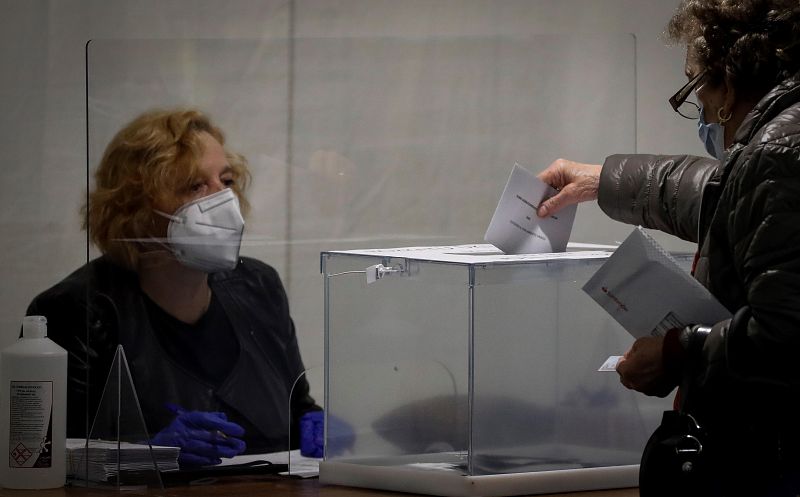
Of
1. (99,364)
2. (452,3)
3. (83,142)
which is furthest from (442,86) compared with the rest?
(99,364)

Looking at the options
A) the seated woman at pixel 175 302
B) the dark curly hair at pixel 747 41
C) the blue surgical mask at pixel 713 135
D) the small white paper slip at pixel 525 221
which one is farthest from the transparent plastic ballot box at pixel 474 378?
the dark curly hair at pixel 747 41

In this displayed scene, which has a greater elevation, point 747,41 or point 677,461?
point 747,41

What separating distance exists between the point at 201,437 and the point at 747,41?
1015mm

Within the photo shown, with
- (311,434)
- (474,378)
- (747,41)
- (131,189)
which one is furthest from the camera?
(311,434)

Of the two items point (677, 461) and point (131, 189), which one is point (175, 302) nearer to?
point (131, 189)

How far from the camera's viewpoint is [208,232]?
1806 millimetres

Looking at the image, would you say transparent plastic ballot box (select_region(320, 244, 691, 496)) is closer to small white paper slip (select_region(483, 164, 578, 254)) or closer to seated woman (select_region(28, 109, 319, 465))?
small white paper slip (select_region(483, 164, 578, 254))

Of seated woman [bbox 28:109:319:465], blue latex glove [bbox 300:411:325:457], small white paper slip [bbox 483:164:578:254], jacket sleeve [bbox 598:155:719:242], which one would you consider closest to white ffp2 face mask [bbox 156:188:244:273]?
seated woman [bbox 28:109:319:465]

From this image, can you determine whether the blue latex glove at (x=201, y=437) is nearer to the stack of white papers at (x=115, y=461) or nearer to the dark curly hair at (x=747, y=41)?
the stack of white papers at (x=115, y=461)

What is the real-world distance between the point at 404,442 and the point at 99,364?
0.49 m

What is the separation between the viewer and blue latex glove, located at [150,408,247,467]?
1.77 metres

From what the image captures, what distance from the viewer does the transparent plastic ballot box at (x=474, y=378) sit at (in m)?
1.62

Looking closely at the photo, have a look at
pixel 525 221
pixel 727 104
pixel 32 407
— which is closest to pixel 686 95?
pixel 727 104

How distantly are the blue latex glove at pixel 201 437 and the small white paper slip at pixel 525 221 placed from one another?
523 mm
